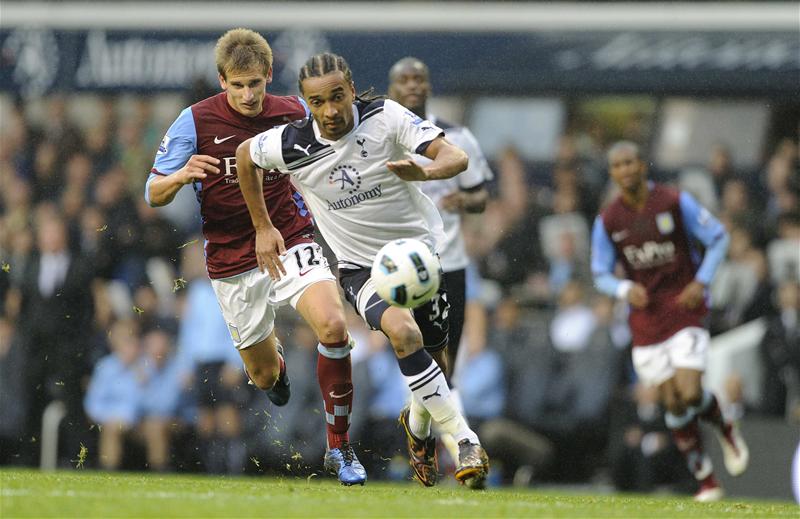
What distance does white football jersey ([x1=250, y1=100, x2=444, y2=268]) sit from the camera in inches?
349

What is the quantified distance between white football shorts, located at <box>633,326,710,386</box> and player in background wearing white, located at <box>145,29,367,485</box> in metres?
3.76

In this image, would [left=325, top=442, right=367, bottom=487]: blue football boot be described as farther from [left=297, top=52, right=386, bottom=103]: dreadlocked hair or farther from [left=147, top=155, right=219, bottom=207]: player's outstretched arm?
[left=297, top=52, right=386, bottom=103]: dreadlocked hair

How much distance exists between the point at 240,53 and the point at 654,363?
501 centimetres

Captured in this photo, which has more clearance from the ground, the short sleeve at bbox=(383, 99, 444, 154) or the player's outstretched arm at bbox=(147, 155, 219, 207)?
the short sleeve at bbox=(383, 99, 444, 154)

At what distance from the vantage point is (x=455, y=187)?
11.2m

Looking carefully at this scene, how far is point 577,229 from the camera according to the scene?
16.1 m


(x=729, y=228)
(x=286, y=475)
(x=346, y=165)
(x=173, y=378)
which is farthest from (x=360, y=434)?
(x=346, y=165)

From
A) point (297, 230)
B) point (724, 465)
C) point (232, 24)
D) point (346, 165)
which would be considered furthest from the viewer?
point (232, 24)

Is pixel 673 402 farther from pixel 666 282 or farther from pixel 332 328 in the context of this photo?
pixel 332 328

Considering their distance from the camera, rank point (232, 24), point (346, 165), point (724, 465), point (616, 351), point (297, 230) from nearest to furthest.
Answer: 1. point (346, 165)
2. point (297, 230)
3. point (724, 465)
4. point (616, 351)
5. point (232, 24)

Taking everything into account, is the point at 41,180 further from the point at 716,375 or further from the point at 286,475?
the point at 716,375

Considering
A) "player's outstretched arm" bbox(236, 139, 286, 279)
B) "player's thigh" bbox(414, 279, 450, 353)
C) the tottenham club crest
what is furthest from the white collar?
"player's thigh" bbox(414, 279, 450, 353)

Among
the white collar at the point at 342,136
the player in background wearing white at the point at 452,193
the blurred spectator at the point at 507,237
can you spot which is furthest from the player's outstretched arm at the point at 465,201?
the blurred spectator at the point at 507,237

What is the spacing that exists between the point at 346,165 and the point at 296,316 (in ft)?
23.2
